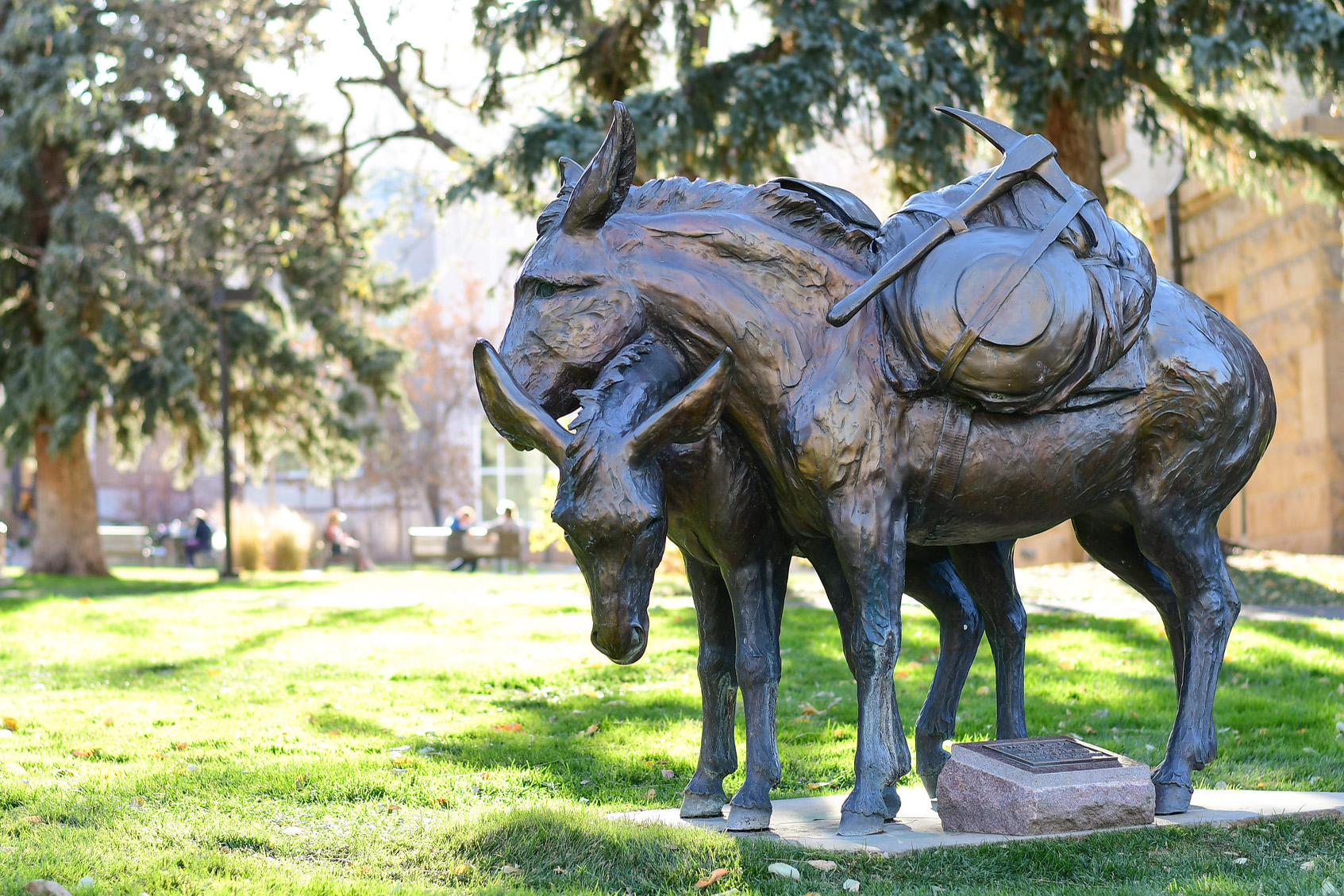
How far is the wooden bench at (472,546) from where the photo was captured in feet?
87.5

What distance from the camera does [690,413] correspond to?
4.12 metres

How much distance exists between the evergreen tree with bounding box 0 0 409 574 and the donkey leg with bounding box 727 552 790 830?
1563 centimetres

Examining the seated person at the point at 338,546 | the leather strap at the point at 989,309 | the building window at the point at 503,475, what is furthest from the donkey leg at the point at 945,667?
the building window at the point at 503,475

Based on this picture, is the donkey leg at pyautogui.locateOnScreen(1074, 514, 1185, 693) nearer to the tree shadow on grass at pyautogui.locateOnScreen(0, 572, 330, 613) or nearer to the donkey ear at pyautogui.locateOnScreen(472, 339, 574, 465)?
the donkey ear at pyautogui.locateOnScreen(472, 339, 574, 465)

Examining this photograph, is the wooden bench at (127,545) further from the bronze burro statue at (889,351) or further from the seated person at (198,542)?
the bronze burro statue at (889,351)

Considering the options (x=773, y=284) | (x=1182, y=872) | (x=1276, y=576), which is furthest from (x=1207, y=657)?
(x=1276, y=576)

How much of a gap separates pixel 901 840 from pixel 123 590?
665 inches

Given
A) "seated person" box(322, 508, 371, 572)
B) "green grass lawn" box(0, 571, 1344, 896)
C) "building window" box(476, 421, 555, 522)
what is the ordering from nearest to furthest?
"green grass lawn" box(0, 571, 1344, 896)
"seated person" box(322, 508, 371, 572)
"building window" box(476, 421, 555, 522)

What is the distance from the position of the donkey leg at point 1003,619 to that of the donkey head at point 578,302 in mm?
1883

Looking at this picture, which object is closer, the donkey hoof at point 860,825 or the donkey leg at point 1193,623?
the donkey hoof at point 860,825

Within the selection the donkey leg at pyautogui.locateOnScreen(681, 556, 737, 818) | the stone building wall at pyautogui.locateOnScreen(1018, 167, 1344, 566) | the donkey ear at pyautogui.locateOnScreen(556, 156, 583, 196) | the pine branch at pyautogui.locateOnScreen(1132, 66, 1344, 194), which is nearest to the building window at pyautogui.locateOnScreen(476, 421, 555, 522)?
the stone building wall at pyautogui.locateOnScreen(1018, 167, 1344, 566)

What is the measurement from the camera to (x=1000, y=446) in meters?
4.56

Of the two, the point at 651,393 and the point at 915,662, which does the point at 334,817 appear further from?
the point at 915,662

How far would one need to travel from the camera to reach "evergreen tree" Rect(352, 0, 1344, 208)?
1240cm
